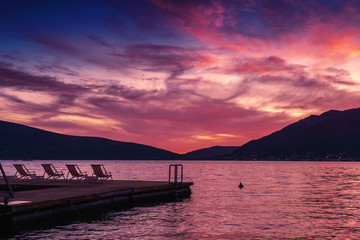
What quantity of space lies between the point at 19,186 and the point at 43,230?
1165 centimetres

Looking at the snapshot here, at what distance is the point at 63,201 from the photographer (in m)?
16.8

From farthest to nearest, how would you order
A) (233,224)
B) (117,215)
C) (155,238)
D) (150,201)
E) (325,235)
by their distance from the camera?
(150,201) → (117,215) → (233,224) → (325,235) → (155,238)

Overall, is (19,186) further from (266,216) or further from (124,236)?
(266,216)

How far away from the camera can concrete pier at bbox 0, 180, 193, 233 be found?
14398 mm

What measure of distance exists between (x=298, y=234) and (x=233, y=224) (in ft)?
9.86

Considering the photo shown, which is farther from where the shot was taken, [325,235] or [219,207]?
[219,207]

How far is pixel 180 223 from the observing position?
689 inches

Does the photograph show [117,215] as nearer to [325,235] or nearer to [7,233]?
[7,233]

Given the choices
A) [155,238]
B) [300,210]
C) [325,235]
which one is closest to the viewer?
[155,238]

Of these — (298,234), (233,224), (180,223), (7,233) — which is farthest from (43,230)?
(298,234)

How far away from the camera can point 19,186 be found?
82.9 feet

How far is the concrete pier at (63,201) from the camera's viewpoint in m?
14.4

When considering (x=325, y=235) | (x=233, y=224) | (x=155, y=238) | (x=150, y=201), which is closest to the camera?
(x=155, y=238)

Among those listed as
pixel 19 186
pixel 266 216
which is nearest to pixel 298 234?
pixel 266 216
